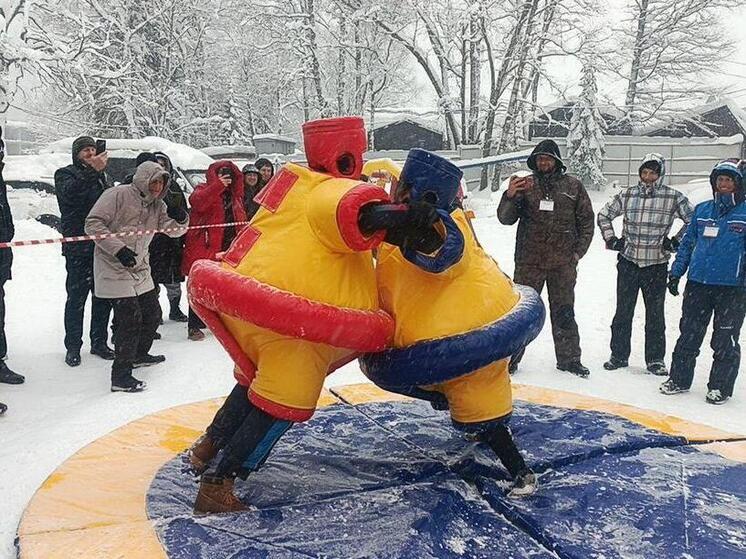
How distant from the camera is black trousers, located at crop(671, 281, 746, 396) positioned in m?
4.41

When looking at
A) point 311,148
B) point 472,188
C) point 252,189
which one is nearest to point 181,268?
point 252,189

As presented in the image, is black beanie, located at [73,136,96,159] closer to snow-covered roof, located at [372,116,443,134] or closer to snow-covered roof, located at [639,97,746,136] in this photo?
snow-covered roof, located at [639,97,746,136]

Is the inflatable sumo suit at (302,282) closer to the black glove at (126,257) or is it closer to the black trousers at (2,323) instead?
the black glove at (126,257)

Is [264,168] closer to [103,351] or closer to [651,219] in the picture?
[103,351]

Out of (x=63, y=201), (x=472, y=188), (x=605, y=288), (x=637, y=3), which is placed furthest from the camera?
(x=637, y=3)

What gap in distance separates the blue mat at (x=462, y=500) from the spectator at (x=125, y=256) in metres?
1.58

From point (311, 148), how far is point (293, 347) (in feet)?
2.34

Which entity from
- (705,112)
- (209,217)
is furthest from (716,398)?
(705,112)

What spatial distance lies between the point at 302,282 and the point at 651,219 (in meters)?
3.45

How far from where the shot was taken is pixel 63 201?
499cm

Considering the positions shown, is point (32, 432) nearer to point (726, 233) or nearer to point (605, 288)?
point (726, 233)

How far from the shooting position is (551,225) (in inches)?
193

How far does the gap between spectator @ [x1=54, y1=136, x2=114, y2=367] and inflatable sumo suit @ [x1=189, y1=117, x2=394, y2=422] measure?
283cm

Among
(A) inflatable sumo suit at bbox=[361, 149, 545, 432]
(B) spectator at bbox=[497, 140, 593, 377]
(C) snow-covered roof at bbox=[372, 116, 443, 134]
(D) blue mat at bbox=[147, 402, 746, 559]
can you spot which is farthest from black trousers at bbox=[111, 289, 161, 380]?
(C) snow-covered roof at bbox=[372, 116, 443, 134]
